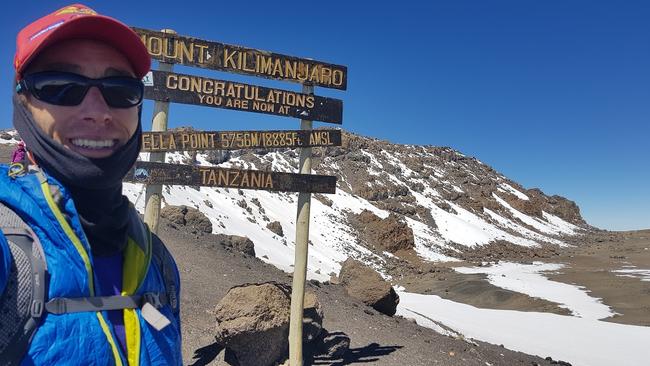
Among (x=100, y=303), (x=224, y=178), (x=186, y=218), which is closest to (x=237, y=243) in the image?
(x=186, y=218)

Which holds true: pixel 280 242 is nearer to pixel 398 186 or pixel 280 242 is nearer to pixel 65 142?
pixel 65 142

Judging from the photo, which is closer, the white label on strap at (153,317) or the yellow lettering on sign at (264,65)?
the white label on strap at (153,317)

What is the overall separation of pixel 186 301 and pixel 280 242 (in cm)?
1675

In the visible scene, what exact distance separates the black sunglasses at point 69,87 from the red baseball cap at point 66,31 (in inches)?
2.4

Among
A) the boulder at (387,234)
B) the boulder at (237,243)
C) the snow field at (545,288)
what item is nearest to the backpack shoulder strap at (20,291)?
the boulder at (237,243)

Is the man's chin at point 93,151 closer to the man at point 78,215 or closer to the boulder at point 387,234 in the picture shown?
the man at point 78,215

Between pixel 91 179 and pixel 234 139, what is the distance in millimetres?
4334

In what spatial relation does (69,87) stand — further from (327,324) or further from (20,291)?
(327,324)

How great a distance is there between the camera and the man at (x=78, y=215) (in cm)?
112

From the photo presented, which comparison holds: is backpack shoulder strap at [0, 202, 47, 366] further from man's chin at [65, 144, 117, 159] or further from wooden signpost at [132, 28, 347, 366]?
wooden signpost at [132, 28, 347, 366]

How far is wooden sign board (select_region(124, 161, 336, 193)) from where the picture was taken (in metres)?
5.16

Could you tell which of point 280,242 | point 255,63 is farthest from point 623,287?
point 255,63

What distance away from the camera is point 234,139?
5637 mm

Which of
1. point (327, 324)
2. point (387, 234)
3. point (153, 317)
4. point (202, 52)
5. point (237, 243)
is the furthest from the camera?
point (387, 234)
